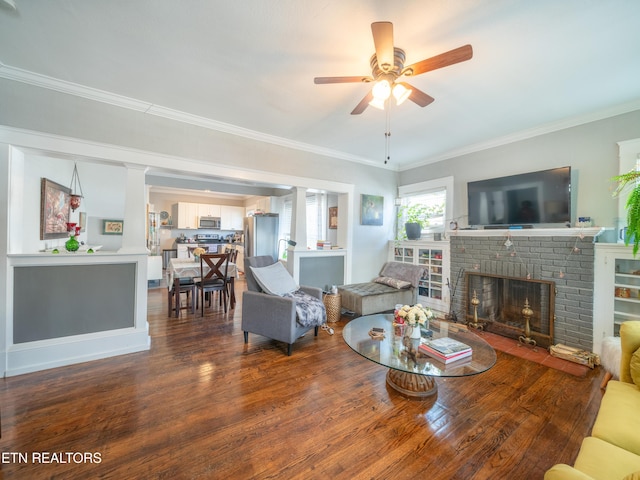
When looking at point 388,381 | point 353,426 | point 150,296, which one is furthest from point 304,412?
point 150,296

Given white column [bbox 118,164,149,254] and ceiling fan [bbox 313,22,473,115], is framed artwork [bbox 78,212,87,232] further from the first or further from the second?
ceiling fan [bbox 313,22,473,115]

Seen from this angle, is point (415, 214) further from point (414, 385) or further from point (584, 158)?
point (414, 385)

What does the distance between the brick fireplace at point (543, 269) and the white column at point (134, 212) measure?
429 centimetres

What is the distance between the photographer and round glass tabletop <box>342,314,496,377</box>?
71.8 inches

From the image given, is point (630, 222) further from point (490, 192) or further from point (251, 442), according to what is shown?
point (251, 442)

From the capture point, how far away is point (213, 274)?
4168 millimetres

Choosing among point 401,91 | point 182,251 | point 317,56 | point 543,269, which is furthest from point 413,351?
point 182,251

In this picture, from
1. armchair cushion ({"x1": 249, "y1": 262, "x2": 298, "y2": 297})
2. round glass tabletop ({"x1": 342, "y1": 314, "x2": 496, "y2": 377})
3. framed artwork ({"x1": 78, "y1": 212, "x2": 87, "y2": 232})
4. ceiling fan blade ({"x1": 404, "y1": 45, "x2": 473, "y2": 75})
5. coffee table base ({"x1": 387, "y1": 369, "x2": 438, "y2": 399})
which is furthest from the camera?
framed artwork ({"x1": 78, "y1": 212, "x2": 87, "y2": 232})

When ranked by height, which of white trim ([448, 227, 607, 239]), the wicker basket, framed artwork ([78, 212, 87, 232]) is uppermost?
framed artwork ([78, 212, 87, 232])

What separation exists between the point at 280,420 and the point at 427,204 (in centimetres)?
411

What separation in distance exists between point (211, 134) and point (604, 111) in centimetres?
451

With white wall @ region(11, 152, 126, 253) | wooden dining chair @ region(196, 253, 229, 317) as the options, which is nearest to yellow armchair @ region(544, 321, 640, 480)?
wooden dining chair @ region(196, 253, 229, 317)

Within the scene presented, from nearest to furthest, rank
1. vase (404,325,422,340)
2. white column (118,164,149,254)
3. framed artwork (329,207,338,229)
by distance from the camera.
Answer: vase (404,325,422,340) → white column (118,164,149,254) → framed artwork (329,207,338,229)

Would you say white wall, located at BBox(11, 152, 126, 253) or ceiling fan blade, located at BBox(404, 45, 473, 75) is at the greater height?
ceiling fan blade, located at BBox(404, 45, 473, 75)
